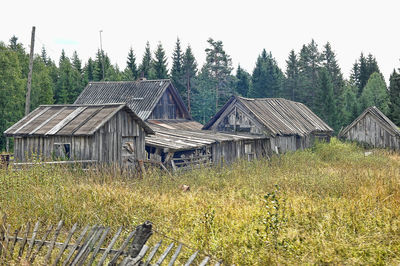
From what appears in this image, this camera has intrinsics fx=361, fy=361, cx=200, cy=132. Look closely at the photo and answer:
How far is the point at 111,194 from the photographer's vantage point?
27.7 ft

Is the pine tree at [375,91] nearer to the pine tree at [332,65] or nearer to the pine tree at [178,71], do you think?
the pine tree at [332,65]

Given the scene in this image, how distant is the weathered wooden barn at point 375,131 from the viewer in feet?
94.8

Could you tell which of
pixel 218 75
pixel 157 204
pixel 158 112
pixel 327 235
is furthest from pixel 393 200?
pixel 218 75

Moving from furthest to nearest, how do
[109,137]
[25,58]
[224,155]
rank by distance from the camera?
1. [25,58]
2. [224,155]
3. [109,137]

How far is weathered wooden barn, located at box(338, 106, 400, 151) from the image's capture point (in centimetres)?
2891

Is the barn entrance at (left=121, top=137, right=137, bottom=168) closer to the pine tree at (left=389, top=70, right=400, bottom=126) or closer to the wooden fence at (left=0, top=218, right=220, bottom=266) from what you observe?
the wooden fence at (left=0, top=218, right=220, bottom=266)

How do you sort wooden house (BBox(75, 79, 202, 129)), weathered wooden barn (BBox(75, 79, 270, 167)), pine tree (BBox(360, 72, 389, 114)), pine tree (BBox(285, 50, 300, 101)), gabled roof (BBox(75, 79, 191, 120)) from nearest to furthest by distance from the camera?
weathered wooden barn (BBox(75, 79, 270, 167)) → wooden house (BBox(75, 79, 202, 129)) → gabled roof (BBox(75, 79, 191, 120)) → pine tree (BBox(360, 72, 389, 114)) → pine tree (BBox(285, 50, 300, 101))

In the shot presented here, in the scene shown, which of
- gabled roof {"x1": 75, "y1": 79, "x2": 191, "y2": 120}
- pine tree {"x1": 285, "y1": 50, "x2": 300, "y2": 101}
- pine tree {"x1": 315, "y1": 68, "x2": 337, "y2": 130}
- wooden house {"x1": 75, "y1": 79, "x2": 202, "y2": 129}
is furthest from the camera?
pine tree {"x1": 285, "y1": 50, "x2": 300, "y2": 101}

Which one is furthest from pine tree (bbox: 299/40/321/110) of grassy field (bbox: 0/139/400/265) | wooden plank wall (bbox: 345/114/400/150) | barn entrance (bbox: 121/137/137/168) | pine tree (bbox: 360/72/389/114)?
grassy field (bbox: 0/139/400/265)

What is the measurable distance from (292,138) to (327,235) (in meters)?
20.9

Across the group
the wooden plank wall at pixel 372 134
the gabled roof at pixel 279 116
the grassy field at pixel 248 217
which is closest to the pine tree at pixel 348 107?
the gabled roof at pixel 279 116

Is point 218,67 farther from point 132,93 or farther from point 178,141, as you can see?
point 178,141

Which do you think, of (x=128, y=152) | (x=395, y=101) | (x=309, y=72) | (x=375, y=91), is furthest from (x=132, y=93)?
(x=375, y=91)

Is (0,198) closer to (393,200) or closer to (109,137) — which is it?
(109,137)
